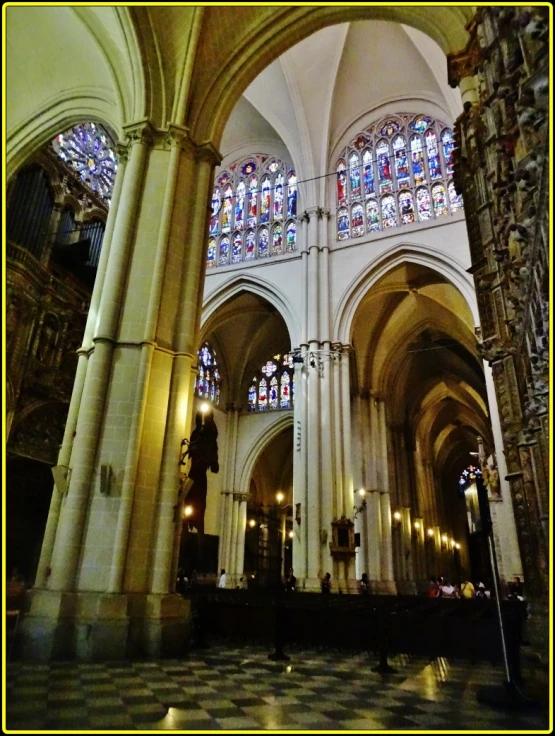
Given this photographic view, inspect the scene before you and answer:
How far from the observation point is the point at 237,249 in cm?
2267

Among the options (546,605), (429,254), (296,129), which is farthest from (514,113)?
(296,129)

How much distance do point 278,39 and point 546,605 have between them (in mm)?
11593

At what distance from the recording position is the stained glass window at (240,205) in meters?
23.1

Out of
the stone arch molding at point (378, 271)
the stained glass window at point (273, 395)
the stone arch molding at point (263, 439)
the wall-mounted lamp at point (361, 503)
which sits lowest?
the wall-mounted lamp at point (361, 503)

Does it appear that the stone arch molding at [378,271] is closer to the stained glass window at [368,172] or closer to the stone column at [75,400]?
the stained glass window at [368,172]

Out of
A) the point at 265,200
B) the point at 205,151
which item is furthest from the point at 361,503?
the point at 205,151

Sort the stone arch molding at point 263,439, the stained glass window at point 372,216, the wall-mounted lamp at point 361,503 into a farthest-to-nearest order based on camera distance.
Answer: the stone arch molding at point 263,439 → the wall-mounted lamp at point 361,503 → the stained glass window at point 372,216

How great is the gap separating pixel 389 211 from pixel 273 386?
10.9 metres

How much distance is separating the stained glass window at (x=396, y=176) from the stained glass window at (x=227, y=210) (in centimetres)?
540

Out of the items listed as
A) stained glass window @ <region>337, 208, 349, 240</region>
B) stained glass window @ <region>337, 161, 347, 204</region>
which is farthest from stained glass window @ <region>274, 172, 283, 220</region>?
stained glass window @ <region>337, 208, 349, 240</region>

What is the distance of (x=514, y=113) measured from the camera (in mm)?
4379

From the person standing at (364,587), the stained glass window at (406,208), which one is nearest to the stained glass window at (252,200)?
the stained glass window at (406,208)

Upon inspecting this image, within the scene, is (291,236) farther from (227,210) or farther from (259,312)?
(259,312)

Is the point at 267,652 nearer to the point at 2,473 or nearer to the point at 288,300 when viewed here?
the point at 2,473
